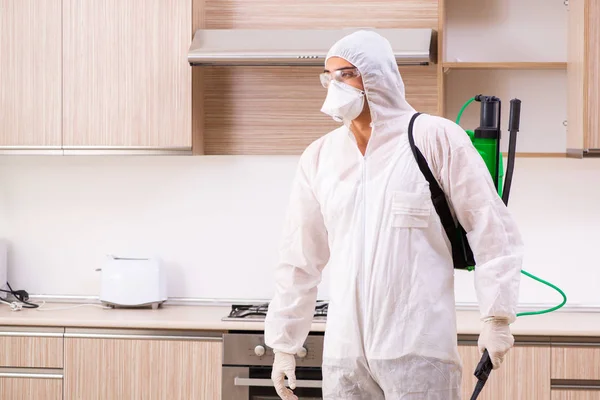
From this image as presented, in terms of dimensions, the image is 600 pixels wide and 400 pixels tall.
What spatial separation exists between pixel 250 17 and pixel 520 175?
1.31m

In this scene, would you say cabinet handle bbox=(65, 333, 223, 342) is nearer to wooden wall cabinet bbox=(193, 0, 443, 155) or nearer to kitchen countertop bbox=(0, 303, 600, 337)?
kitchen countertop bbox=(0, 303, 600, 337)

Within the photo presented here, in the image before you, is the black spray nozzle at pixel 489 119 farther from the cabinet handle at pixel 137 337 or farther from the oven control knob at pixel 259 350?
the cabinet handle at pixel 137 337

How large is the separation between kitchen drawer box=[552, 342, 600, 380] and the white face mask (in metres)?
1.27

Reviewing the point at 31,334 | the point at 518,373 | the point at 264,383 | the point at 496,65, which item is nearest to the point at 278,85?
the point at 496,65

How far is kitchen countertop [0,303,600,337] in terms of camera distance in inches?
115

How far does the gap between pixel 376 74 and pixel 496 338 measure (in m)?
0.75

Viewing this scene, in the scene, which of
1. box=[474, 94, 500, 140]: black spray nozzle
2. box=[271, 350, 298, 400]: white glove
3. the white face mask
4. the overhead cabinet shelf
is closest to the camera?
the white face mask

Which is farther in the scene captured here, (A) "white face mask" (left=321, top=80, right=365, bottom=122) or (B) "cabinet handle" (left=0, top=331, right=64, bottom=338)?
(B) "cabinet handle" (left=0, top=331, right=64, bottom=338)

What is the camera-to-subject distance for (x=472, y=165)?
6.79 ft

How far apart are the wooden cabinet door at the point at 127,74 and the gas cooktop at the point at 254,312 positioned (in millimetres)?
673

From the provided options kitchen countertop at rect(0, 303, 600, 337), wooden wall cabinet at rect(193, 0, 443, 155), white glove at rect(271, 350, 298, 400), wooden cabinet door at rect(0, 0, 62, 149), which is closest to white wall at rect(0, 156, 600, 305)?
wooden wall cabinet at rect(193, 0, 443, 155)

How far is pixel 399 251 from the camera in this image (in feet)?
6.83

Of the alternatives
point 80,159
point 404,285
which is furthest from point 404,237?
point 80,159

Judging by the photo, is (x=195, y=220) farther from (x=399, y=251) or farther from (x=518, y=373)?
(x=399, y=251)
